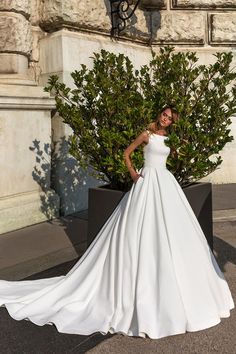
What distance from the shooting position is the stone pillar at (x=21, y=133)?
5227 millimetres

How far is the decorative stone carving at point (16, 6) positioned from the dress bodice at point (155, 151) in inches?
140

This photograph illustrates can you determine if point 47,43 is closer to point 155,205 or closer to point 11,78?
point 11,78

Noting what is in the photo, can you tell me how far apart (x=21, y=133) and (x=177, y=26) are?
155 inches

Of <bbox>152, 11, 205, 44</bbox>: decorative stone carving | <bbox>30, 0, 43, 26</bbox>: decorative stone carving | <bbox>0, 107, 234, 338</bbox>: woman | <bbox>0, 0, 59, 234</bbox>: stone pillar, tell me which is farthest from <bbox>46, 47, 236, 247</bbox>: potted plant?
<bbox>152, 11, 205, 44</bbox>: decorative stone carving

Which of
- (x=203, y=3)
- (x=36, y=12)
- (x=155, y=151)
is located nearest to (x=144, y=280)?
(x=155, y=151)

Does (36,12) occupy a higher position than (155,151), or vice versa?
(36,12)

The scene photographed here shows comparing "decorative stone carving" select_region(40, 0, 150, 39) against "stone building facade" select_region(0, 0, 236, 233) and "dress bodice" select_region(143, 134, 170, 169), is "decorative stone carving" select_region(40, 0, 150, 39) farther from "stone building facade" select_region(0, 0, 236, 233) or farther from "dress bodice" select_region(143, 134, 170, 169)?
"dress bodice" select_region(143, 134, 170, 169)

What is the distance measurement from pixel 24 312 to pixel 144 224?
1.04 meters

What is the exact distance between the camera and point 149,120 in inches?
154

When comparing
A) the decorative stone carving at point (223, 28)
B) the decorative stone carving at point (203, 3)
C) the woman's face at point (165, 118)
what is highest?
the decorative stone carving at point (203, 3)

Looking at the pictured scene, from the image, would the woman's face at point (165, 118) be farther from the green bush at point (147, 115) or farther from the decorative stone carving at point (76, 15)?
the decorative stone carving at point (76, 15)

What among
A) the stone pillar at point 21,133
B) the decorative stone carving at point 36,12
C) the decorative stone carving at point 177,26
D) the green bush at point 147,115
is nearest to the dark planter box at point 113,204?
the green bush at point 147,115

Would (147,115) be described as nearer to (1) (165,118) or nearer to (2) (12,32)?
(1) (165,118)

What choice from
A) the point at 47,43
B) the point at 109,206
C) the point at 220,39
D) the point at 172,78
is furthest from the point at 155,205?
the point at 220,39
